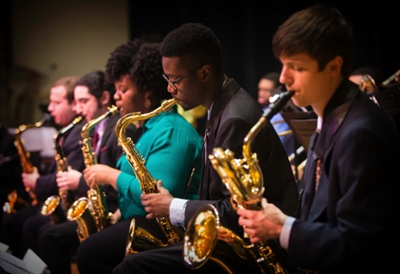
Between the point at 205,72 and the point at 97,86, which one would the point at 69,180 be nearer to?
the point at 97,86

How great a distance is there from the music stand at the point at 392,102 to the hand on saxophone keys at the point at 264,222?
0.90 metres

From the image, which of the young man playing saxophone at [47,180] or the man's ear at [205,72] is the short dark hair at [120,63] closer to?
the man's ear at [205,72]

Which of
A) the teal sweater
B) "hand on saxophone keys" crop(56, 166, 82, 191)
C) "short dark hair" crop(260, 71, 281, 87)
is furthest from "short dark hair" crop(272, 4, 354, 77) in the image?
"short dark hair" crop(260, 71, 281, 87)

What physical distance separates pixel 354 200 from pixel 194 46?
3.77 feet

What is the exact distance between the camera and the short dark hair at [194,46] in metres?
2.40

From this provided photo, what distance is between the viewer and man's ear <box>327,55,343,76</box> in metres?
1.72

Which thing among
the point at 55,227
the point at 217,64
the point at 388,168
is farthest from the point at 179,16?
the point at 388,168

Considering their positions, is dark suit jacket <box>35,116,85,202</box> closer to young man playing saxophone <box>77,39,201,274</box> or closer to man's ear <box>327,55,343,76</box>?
young man playing saxophone <box>77,39,201,274</box>

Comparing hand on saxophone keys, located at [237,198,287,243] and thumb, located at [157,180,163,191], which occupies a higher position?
hand on saxophone keys, located at [237,198,287,243]

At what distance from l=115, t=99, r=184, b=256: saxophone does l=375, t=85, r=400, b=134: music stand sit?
100 centimetres

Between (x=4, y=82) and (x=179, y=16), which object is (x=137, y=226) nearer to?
(x=179, y=16)

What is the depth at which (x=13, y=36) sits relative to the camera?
24.8 feet

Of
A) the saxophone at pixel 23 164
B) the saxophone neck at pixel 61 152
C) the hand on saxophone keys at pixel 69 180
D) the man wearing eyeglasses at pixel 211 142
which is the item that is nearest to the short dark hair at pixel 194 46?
the man wearing eyeglasses at pixel 211 142

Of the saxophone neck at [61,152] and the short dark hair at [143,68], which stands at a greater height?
the short dark hair at [143,68]
